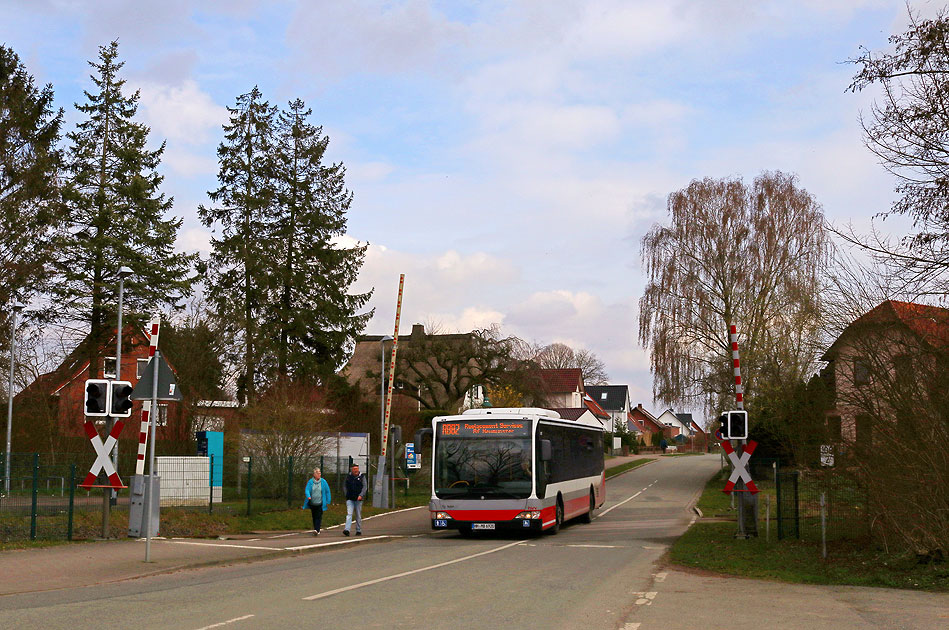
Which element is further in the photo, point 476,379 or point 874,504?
point 476,379

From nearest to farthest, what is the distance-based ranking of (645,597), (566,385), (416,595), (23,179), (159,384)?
(416,595)
(645,597)
(159,384)
(23,179)
(566,385)

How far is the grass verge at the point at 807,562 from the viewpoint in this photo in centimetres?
1409


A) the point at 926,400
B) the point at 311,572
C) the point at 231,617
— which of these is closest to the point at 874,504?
the point at 926,400

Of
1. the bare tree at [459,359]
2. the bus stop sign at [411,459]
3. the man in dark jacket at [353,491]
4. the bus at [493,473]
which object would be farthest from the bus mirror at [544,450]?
the bare tree at [459,359]

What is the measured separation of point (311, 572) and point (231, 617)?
495 centimetres

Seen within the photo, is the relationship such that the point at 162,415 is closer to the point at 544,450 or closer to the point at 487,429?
the point at 487,429

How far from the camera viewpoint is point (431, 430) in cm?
2411

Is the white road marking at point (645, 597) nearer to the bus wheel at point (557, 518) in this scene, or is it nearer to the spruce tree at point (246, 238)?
the bus wheel at point (557, 518)

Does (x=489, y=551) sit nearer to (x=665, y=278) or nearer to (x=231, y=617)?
(x=231, y=617)

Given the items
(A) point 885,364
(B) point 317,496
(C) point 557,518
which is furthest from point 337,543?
(A) point 885,364

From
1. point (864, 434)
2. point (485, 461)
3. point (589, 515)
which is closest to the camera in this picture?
point (864, 434)

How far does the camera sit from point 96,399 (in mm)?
17312

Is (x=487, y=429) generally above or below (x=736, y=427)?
below

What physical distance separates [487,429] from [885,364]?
10.2m
